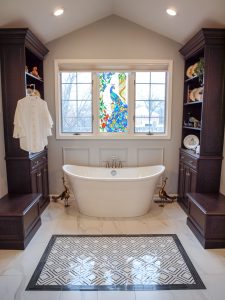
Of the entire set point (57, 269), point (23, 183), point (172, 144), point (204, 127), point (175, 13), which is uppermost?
Answer: point (175, 13)

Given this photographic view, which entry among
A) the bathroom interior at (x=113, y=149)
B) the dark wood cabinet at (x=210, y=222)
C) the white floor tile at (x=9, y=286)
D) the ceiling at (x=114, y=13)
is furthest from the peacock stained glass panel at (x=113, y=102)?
the white floor tile at (x=9, y=286)

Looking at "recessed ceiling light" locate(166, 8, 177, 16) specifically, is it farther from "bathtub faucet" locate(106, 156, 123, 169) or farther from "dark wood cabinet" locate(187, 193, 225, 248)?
"dark wood cabinet" locate(187, 193, 225, 248)

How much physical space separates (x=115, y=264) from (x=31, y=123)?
6.61 feet

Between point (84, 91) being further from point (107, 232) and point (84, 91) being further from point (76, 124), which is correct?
A: point (107, 232)

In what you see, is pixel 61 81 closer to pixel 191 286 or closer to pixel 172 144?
pixel 172 144

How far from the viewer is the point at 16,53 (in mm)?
3041

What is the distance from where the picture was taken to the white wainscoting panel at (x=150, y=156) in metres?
4.20

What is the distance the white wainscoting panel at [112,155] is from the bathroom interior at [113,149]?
2 centimetres

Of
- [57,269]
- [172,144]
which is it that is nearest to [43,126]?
[57,269]

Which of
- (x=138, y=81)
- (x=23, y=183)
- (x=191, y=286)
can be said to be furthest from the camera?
(x=138, y=81)

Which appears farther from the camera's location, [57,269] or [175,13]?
[175,13]

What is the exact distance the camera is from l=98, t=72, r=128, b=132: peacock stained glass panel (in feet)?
13.6

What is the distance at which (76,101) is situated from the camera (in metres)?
4.20

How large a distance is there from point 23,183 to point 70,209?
939mm
